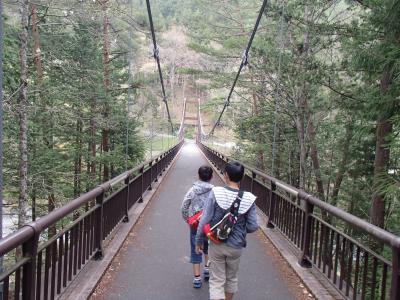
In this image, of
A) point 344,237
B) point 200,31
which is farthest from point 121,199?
point 200,31

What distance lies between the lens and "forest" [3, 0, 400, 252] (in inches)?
278

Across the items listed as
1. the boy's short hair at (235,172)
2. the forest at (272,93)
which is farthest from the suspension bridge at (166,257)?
the forest at (272,93)

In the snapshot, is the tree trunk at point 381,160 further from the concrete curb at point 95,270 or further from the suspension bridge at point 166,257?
the concrete curb at point 95,270

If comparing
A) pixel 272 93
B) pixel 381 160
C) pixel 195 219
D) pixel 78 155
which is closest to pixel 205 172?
pixel 195 219

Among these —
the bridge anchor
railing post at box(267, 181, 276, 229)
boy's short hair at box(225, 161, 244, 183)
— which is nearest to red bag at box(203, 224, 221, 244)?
boy's short hair at box(225, 161, 244, 183)

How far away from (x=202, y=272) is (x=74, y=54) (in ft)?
46.8

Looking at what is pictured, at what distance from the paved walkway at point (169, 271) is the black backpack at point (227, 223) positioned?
1.11 m

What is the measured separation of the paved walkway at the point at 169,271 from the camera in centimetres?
412

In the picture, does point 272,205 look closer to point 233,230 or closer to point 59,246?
point 233,230

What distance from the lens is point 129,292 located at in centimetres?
411

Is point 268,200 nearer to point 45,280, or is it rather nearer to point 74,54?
point 45,280

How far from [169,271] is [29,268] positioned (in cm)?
232

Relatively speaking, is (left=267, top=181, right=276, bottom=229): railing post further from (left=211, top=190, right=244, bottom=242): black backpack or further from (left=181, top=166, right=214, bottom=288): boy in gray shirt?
(left=211, top=190, right=244, bottom=242): black backpack

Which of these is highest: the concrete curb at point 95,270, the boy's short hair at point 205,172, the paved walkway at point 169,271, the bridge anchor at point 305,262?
the boy's short hair at point 205,172
